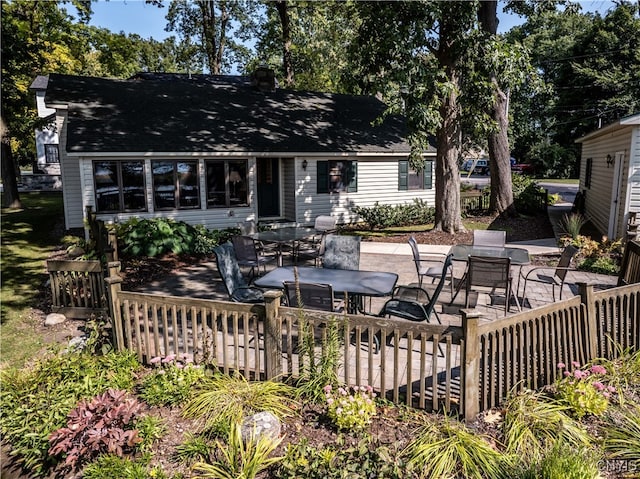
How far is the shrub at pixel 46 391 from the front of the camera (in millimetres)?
3926

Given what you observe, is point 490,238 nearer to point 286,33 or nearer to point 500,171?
point 500,171

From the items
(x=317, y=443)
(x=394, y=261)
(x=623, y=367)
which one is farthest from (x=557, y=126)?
(x=317, y=443)

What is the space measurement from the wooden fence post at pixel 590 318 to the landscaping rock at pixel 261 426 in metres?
3.43

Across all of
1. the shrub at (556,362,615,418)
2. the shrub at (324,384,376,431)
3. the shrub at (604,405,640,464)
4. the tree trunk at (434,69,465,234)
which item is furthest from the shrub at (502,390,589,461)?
the tree trunk at (434,69,465,234)

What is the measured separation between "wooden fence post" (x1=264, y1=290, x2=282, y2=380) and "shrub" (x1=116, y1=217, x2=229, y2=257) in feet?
24.9

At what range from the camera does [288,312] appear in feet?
15.1

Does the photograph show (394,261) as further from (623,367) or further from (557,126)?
(557,126)

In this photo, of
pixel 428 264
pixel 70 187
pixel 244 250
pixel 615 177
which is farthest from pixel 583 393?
pixel 70 187

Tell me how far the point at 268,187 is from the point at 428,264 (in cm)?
825

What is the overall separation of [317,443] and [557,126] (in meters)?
43.1

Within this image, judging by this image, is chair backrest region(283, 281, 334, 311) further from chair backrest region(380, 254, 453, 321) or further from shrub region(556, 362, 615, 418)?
shrub region(556, 362, 615, 418)

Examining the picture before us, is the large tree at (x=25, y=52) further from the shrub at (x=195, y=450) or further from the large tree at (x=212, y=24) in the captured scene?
the shrub at (x=195, y=450)

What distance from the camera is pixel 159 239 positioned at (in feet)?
37.8

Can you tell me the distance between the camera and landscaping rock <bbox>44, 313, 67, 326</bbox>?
7.25 metres
